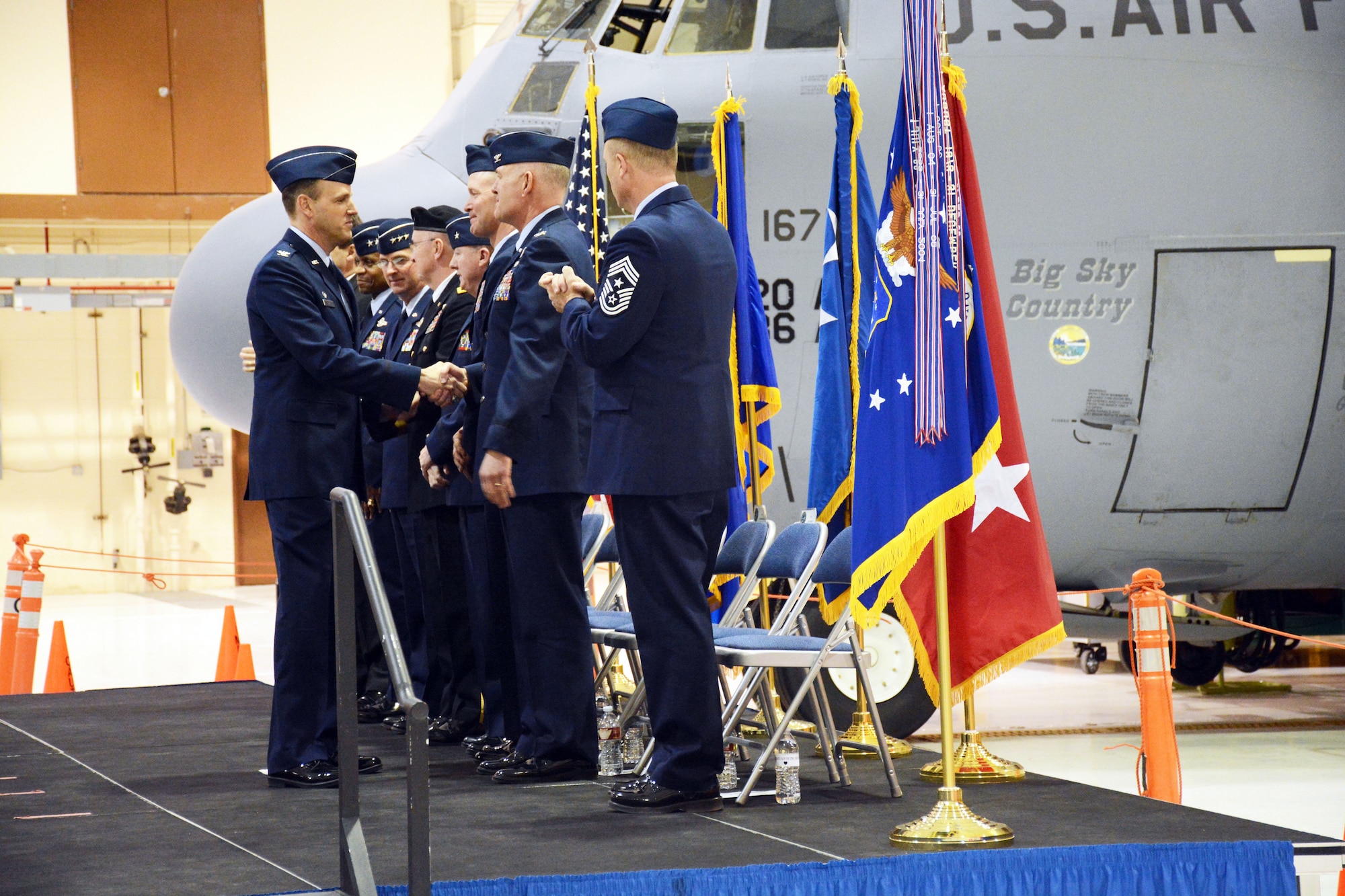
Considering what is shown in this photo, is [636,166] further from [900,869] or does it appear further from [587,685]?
[900,869]

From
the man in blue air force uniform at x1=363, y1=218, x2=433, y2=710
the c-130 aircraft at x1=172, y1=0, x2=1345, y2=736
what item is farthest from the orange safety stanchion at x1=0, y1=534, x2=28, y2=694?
the man in blue air force uniform at x1=363, y1=218, x2=433, y2=710

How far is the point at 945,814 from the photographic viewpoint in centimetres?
364

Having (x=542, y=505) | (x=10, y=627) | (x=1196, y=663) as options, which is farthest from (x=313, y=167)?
(x=1196, y=663)

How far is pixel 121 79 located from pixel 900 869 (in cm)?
1825

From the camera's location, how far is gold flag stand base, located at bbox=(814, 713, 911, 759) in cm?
520

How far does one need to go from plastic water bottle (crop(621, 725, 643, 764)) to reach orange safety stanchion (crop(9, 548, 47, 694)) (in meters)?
4.57

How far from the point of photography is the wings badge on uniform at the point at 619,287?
159 inches

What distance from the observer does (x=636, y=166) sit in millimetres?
4184

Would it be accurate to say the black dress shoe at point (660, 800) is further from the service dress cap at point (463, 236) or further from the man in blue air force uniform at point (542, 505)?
the service dress cap at point (463, 236)

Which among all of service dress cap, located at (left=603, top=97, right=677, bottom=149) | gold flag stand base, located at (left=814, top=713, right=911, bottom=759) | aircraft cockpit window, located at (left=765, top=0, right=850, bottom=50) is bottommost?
gold flag stand base, located at (left=814, top=713, right=911, bottom=759)

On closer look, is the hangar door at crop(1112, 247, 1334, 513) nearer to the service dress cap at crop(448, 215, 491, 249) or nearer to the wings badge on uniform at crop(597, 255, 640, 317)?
the service dress cap at crop(448, 215, 491, 249)

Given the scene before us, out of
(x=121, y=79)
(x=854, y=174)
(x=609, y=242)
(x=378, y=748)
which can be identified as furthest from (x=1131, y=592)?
(x=121, y=79)

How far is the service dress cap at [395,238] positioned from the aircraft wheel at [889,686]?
98.4 inches

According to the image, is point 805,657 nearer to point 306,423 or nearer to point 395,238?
point 306,423
